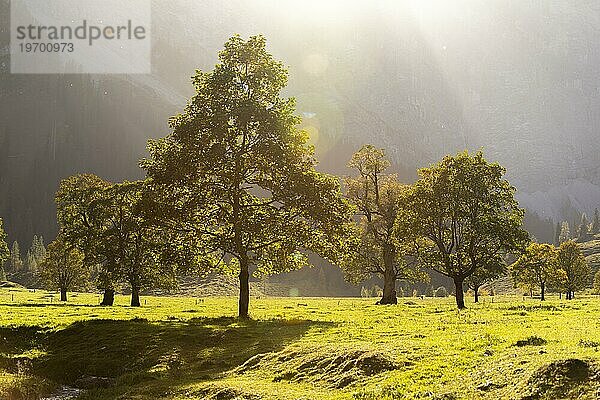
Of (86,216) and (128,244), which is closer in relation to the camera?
(128,244)

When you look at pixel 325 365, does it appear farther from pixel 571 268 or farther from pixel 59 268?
pixel 571 268

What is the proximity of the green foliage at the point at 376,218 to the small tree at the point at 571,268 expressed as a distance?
209ft

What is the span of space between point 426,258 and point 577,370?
133 ft

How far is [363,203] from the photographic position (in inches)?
2830

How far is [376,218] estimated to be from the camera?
233ft

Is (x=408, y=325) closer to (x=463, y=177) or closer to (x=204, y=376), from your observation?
(x=204, y=376)

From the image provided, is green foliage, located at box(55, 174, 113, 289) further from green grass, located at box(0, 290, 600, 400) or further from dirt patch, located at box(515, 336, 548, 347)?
dirt patch, located at box(515, 336, 548, 347)

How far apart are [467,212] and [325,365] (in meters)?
36.4

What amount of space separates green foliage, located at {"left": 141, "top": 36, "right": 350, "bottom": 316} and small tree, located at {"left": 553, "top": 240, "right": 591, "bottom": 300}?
9403 cm

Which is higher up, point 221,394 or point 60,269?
point 60,269

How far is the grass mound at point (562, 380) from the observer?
1667 cm

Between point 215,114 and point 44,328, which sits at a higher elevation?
point 215,114

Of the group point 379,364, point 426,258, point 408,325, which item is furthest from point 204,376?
point 426,258

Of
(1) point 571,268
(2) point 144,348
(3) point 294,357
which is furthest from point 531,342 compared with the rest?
(1) point 571,268
